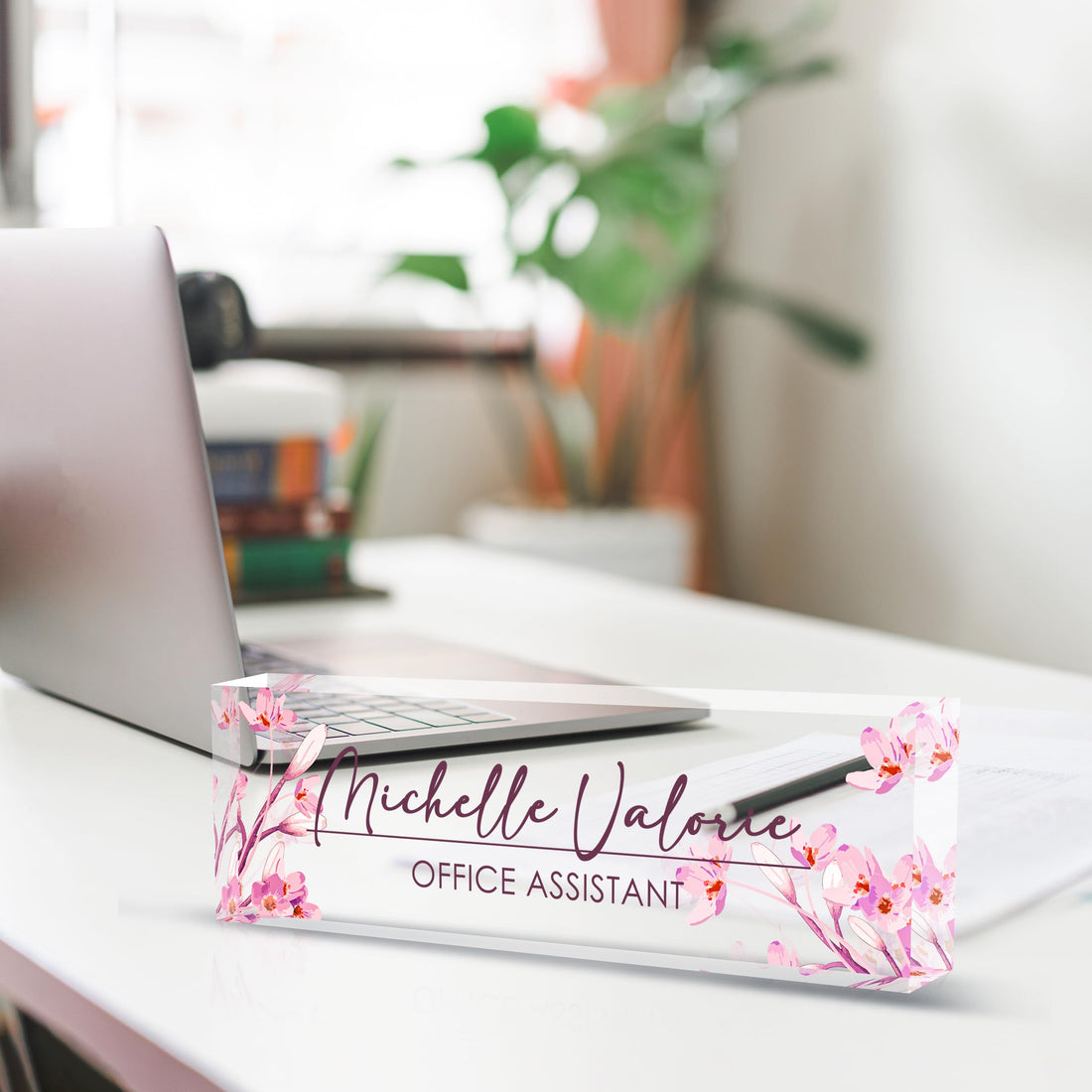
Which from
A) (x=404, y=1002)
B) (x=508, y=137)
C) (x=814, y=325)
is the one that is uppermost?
(x=508, y=137)

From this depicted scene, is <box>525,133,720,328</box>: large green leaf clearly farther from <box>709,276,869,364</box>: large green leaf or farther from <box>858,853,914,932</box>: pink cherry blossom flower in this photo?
<box>858,853,914,932</box>: pink cherry blossom flower

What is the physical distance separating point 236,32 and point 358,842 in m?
2.70

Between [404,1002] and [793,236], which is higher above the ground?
[793,236]

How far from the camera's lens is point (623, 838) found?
1.54ft

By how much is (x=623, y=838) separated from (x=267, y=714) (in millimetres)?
148

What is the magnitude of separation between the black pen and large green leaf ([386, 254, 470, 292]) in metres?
2.39

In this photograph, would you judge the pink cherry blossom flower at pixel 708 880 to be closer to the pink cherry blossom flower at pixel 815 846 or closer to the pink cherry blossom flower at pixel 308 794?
the pink cherry blossom flower at pixel 815 846

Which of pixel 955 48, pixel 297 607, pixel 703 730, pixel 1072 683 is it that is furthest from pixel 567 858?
pixel 955 48

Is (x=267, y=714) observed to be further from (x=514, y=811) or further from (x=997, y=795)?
(x=997, y=795)

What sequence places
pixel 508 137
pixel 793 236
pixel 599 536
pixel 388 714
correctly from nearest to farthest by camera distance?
pixel 388 714 < pixel 508 137 < pixel 599 536 < pixel 793 236

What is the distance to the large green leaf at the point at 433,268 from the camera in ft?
9.05

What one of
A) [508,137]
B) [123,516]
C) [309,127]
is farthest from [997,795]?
[309,127]

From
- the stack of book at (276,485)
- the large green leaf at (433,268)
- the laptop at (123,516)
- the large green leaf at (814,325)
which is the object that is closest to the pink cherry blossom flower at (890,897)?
the laptop at (123,516)

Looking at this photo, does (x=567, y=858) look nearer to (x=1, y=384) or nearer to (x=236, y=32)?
(x=1, y=384)
